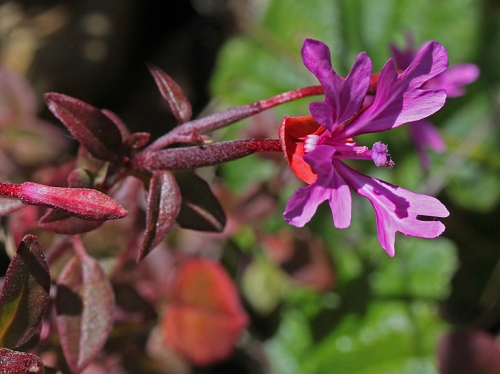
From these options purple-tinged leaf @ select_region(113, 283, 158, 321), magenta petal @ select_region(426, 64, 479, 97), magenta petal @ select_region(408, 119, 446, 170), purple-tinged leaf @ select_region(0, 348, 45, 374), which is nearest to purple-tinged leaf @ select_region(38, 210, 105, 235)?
purple-tinged leaf @ select_region(0, 348, 45, 374)

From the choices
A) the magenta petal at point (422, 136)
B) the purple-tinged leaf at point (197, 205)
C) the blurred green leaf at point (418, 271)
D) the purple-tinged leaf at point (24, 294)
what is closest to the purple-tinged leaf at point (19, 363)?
the purple-tinged leaf at point (24, 294)

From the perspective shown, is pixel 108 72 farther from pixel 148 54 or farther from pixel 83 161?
pixel 83 161

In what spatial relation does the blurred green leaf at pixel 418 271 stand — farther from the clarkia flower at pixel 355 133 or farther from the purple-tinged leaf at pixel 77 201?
the purple-tinged leaf at pixel 77 201

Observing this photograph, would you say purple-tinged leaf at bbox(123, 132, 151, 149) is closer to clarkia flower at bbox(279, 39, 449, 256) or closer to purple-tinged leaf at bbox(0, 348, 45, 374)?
clarkia flower at bbox(279, 39, 449, 256)

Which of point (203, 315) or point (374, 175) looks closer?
point (203, 315)

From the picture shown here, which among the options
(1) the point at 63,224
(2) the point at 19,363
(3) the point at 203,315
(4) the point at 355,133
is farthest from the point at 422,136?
(2) the point at 19,363

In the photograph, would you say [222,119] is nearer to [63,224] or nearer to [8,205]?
[63,224]
